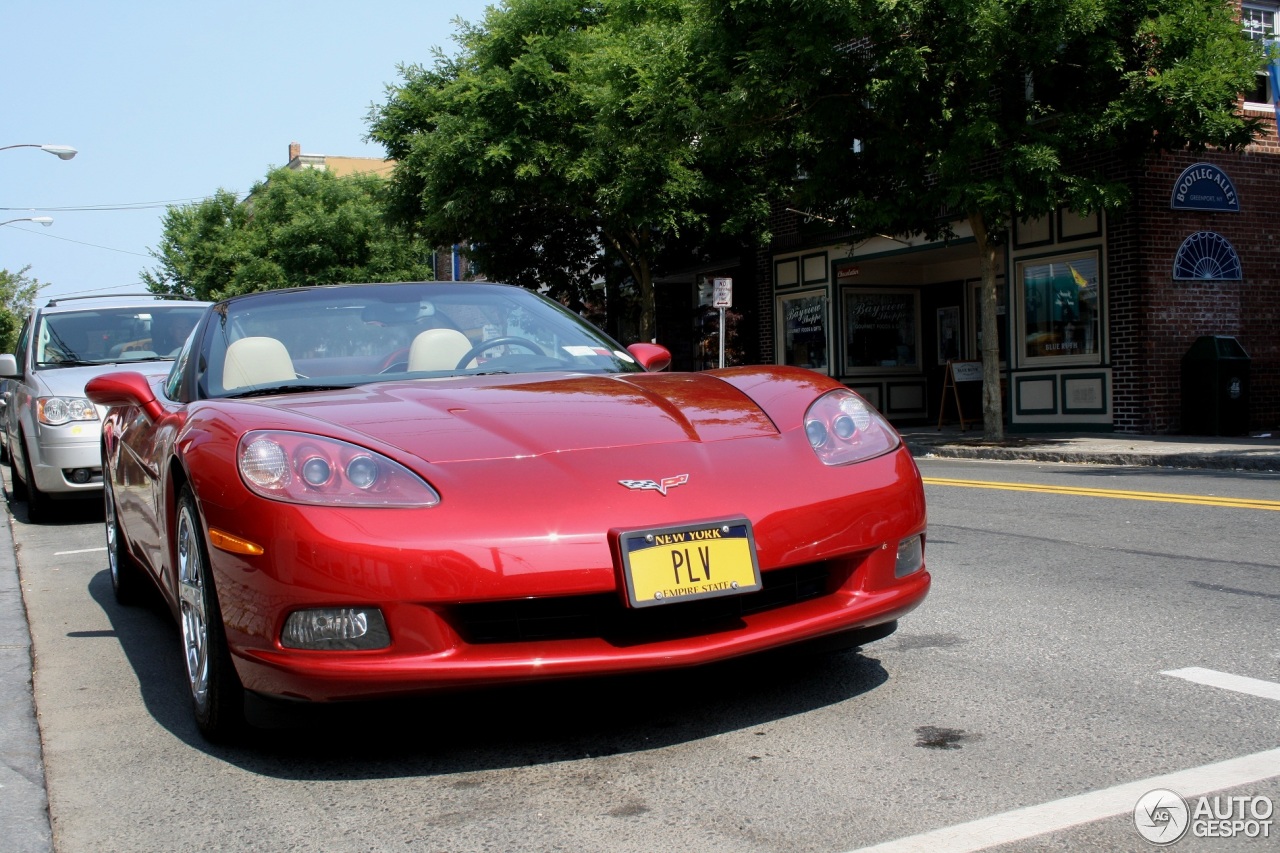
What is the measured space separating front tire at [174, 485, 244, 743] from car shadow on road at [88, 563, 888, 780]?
0.10 m

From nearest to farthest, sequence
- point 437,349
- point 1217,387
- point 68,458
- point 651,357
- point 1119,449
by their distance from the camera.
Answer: point 437,349 < point 651,357 < point 68,458 < point 1119,449 < point 1217,387

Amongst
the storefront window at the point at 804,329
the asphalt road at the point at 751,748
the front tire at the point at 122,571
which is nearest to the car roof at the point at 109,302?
the front tire at the point at 122,571

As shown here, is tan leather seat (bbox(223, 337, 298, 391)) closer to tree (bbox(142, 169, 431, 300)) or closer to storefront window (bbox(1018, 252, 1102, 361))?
storefront window (bbox(1018, 252, 1102, 361))

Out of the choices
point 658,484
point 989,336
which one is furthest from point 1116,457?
point 658,484

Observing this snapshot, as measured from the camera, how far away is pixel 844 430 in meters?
3.67

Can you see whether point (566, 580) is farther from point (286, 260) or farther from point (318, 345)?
point (286, 260)

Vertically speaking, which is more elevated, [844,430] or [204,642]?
[844,430]

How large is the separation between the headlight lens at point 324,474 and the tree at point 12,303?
6945 centimetres

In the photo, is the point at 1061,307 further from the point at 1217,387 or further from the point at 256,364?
the point at 256,364

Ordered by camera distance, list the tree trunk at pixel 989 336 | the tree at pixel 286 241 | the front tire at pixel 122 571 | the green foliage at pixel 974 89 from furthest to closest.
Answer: the tree at pixel 286 241
the tree trunk at pixel 989 336
the green foliage at pixel 974 89
the front tire at pixel 122 571

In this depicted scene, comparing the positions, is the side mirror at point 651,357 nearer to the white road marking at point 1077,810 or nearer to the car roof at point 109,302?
the white road marking at point 1077,810

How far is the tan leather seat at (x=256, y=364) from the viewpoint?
4215 millimetres

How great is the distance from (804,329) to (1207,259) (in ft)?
26.5

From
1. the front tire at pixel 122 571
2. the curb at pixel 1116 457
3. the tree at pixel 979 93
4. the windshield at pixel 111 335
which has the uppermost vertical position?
the tree at pixel 979 93
